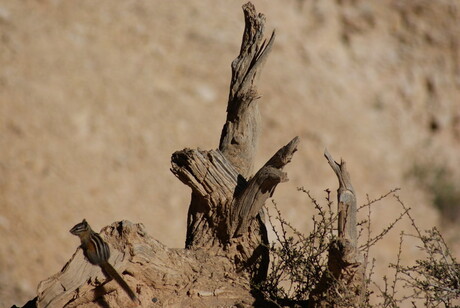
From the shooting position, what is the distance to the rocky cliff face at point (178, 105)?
8.89m

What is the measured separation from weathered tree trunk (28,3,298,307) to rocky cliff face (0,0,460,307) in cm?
398

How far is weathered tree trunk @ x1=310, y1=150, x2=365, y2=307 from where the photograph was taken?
142 inches

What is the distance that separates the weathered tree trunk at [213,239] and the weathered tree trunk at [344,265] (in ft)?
1.06

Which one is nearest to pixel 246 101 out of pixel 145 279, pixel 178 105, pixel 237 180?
pixel 237 180

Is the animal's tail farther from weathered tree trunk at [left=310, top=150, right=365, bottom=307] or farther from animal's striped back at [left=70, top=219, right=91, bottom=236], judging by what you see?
weathered tree trunk at [left=310, top=150, right=365, bottom=307]

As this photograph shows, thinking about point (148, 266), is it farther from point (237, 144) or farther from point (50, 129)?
point (50, 129)

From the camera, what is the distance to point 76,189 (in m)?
8.91

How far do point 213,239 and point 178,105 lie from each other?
18.9 feet

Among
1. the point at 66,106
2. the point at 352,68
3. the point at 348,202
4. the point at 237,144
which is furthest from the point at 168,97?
the point at 348,202

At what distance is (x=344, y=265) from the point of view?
3639 mm

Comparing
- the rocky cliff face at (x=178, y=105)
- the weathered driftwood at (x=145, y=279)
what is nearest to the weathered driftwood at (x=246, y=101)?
the weathered driftwood at (x=145, y=279)

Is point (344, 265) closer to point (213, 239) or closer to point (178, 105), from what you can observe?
point (213, 239)

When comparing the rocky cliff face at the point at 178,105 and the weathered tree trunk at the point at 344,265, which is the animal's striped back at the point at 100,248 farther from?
the rocky cliff face at the point at 178,105

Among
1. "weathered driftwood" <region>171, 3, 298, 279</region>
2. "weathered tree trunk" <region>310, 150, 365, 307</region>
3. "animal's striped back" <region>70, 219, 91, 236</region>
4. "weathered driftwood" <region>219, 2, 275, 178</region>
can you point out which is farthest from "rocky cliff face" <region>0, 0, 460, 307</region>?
"weathered tree trunk" <region>310, 150, 365, 307</region>
